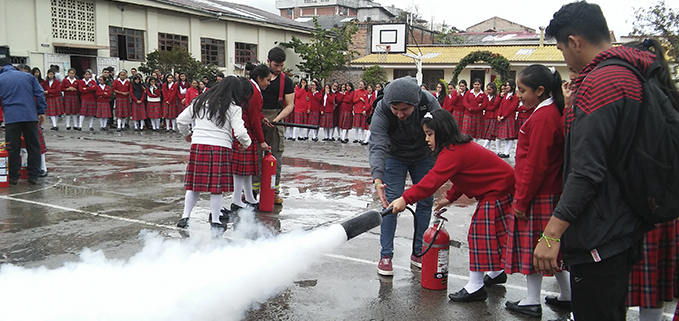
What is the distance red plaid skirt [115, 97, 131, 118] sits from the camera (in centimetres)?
1912

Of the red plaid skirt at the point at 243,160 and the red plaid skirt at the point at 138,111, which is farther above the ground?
the red plaid skirt at the point at 138,111

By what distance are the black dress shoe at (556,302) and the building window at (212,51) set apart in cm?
2837

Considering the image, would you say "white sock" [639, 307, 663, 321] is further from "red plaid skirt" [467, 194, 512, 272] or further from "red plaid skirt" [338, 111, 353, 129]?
"red plaid skirt" [338, 111, 353, 129]

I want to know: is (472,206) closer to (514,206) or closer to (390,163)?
(390,163)

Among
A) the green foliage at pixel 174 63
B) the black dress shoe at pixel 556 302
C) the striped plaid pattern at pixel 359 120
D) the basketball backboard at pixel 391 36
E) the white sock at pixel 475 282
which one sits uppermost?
the basketball backboard at pixel 391 36

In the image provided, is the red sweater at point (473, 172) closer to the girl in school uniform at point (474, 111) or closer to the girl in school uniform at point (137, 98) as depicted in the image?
the girl in school uniform at point (474, 111)

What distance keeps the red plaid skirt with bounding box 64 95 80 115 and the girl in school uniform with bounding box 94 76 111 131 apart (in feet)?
2.33

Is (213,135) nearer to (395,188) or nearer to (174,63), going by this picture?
(395,188)

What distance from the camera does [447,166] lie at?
4109 mm

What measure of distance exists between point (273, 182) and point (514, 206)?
3.97 meters

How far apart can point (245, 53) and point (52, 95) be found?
16.4 meters

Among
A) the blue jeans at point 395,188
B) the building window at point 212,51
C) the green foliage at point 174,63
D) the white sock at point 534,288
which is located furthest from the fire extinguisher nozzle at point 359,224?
the building window at point 212,51

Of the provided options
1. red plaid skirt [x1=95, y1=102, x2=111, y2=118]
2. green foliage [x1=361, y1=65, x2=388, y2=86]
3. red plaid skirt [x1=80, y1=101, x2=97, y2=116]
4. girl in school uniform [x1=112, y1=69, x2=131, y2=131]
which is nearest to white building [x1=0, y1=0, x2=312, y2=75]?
red plaid skirt [x1=80, y1=101, x2=97, y2=116]

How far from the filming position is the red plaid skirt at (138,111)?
19.5 metres
